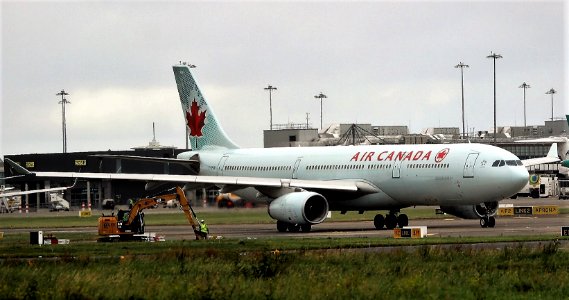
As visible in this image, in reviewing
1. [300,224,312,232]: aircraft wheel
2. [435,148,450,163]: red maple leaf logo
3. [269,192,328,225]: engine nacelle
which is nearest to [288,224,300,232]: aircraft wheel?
[300,224,312,232]: aircraft wheel

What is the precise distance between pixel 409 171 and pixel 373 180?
262 centimetres

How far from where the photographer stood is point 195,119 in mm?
72750

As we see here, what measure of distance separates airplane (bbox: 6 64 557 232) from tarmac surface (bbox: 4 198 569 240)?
119cm

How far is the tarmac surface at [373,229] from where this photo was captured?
52594mm

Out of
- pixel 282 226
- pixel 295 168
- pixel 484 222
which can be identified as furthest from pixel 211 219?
pixel 484 222

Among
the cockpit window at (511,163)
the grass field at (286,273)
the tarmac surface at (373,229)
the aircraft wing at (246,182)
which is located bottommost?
the tarmac surface at (373,229)

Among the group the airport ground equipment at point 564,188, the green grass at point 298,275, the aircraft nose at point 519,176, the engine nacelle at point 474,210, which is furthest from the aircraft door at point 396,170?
the airport ground equipment at point 564,188

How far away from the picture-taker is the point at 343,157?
2459 inches

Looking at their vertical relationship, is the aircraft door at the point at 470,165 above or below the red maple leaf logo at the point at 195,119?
below

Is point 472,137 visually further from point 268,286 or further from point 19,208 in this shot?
point 268,286

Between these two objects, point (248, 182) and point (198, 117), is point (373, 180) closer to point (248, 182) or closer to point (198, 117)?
point (248, 182)

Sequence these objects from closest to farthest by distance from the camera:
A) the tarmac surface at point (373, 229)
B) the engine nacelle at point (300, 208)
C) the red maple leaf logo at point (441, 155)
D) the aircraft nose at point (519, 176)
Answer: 1. the tarmac surface at point (373, 229)
2. the aircraft nose at point (519, 176)
3. the engine nacelle at point (300, 208)
4. the red maple leaf logo at point (441, 155)

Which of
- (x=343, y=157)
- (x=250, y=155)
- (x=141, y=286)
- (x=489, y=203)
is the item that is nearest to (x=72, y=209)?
(x=250, y=155)

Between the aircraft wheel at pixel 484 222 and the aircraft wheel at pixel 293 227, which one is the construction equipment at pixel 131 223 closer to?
the aircraft wheel at pixel 293 227
